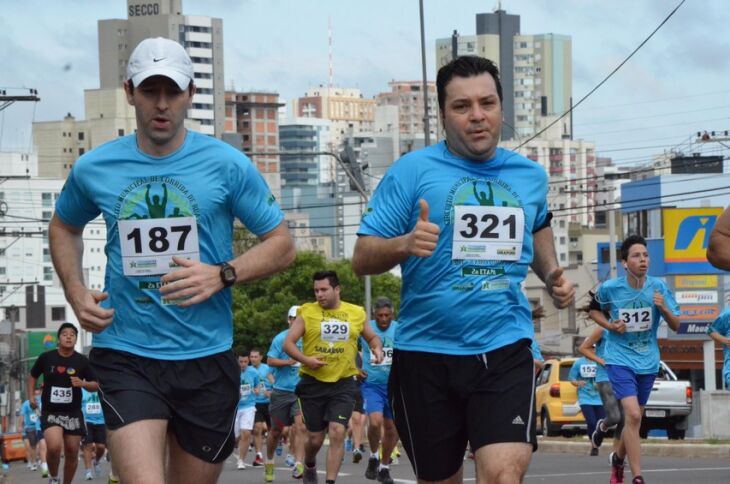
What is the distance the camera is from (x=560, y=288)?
751cm

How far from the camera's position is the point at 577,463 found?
2108 cm

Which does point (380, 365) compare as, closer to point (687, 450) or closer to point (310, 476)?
point (310, 476)

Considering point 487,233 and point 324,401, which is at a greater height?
point 487,233

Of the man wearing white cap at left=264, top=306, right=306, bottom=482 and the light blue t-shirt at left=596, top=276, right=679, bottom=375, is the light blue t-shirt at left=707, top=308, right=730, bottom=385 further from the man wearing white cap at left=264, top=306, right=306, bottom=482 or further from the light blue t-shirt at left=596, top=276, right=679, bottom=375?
the man wearing white cap at left=264, top=306, right=306, bottom=482

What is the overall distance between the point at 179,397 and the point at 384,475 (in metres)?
10.9

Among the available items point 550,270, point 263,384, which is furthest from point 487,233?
point 263,384

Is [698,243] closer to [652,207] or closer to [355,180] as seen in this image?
[652,207]

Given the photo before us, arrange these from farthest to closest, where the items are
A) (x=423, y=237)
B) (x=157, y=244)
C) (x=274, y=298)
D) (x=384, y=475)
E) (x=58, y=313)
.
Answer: (x=58, y=313) → (x=274, y=298) → (x=384, y=475) → (x=157, y=244) → (x=423, y=237)

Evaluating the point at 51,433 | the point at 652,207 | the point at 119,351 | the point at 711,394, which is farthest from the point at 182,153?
the point at 652,207

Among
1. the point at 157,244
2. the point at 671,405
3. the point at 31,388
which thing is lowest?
the point at 671,405

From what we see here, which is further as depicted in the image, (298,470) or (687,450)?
(687,450)

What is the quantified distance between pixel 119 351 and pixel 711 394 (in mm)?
28732

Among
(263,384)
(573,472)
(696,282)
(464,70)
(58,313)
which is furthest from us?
(58,313)

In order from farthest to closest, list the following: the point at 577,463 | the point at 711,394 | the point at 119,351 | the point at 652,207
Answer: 1. the point at 652,207
2. the point at 711,394
3. the point at 577,463
4. the point at 119,351
